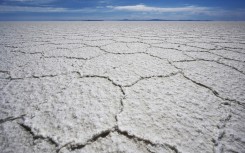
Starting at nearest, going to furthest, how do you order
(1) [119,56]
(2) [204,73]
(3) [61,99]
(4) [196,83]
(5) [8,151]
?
1. (5) [8,151]
2. (3) [61,99]
3. (4) [196,83]
4. (2) [204,73]
5. (1) [119,56]

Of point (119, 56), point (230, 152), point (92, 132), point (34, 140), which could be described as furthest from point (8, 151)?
point (119, 56)

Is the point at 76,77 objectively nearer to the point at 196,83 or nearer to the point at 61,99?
the point at 61,99

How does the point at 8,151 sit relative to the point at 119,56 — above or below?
below

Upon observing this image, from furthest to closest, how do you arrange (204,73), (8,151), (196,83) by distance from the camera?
(204,73) → (196,83) → (8,151)

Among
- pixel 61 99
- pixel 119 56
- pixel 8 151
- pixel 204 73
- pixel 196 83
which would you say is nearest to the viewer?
pixel 8 151

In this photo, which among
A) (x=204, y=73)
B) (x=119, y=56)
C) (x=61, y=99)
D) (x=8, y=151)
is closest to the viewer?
(x=8, y=151)

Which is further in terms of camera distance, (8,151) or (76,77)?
(76,77)

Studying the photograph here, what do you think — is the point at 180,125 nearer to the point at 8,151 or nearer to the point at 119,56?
the point at 8,151

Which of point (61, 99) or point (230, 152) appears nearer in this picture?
point (230, 152)

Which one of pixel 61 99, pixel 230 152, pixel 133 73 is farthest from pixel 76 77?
pixel 230 152
